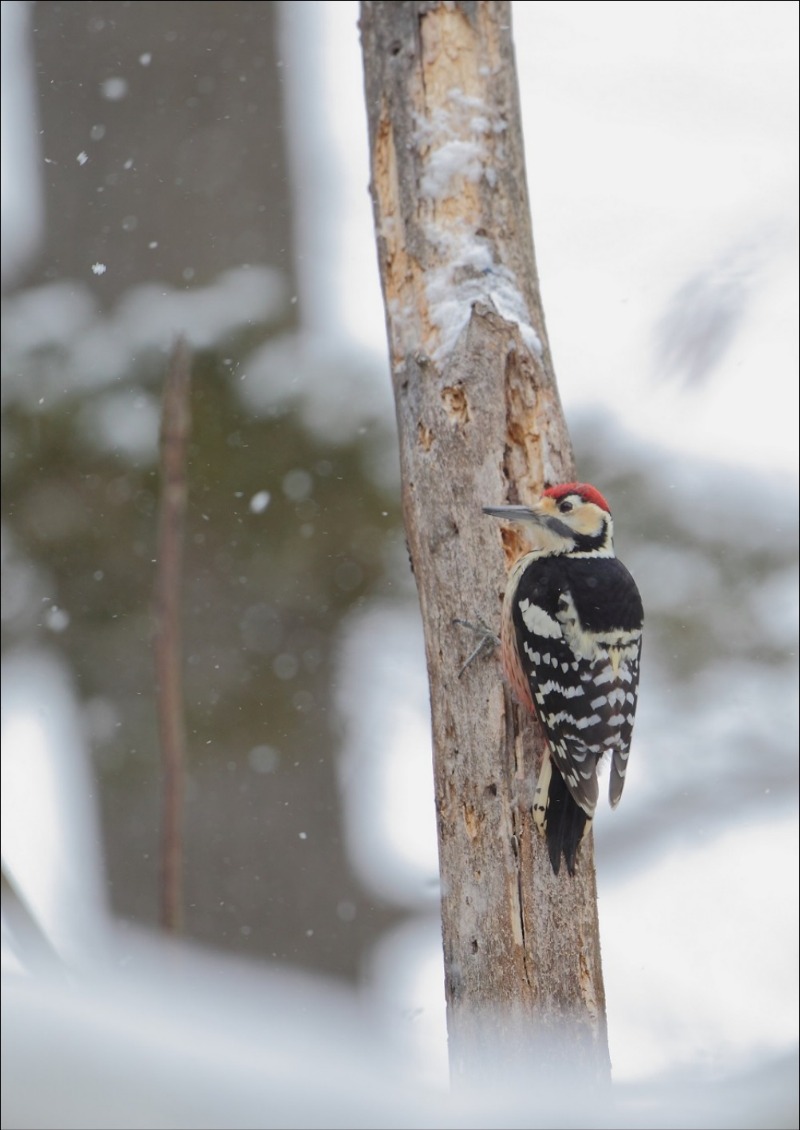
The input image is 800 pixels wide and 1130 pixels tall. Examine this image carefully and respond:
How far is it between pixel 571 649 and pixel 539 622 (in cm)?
9

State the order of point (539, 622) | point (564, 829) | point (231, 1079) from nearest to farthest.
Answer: point (231, 1079) < point (564, 829) < point (539, 622)

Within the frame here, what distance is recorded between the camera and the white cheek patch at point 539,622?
5.78 feet

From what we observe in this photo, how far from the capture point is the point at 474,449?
5.92 ft

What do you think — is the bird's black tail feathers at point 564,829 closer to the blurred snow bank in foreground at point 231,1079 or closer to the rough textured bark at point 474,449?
the rough textured bark at point 474,449

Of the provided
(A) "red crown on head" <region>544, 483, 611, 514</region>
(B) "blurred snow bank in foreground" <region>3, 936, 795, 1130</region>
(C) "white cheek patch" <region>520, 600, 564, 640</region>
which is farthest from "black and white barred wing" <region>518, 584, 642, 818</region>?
(B) "blurred snow bank in foreground" <region>3, 936, 795, 1130</region>

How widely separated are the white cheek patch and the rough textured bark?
0.15ft

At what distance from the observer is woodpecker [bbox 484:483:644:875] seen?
165cm

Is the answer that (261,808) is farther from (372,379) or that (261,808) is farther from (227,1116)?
(227,1116)

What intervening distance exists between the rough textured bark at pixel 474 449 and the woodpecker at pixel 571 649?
0.10ft

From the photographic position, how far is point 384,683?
4031 millimetres

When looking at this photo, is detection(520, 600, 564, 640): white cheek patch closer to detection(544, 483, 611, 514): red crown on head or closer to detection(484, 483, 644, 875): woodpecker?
detection(484, 483, 644, 875): woodpecker

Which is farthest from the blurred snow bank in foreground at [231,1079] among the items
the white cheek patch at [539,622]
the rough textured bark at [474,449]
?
the white cheek patch at [539,622]

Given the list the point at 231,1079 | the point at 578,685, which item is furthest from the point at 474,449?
the point at 231,1079

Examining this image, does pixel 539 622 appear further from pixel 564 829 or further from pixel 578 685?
pixel 564 829
